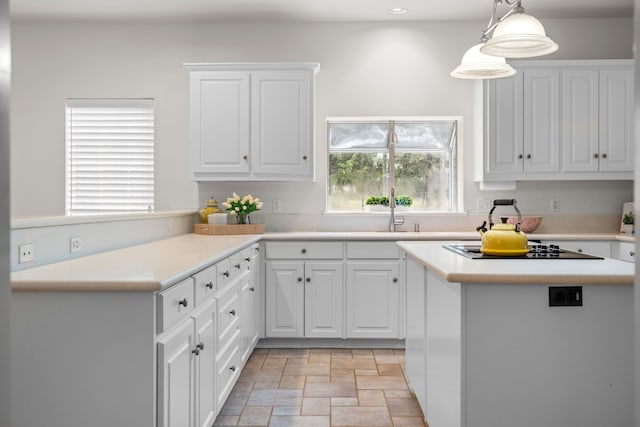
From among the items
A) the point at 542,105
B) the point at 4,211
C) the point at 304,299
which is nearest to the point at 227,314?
the point at 304,299

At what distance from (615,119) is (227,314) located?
3629mm

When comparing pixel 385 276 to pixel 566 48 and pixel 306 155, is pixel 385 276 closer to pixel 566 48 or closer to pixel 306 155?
pixel 306 155

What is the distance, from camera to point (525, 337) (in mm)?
1864

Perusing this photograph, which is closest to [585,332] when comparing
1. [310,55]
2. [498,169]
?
[498,169]

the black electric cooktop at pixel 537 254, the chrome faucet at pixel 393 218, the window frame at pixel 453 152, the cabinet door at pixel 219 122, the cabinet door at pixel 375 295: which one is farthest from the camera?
the window frame at pixel 453 152

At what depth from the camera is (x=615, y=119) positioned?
169 inches

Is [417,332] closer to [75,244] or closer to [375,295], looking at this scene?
[375,295]

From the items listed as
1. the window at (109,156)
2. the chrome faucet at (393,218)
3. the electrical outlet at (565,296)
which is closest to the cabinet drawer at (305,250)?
the chrome faucet at (393,218)

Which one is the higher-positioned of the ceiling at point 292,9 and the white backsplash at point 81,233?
the ceiling at point 292,9

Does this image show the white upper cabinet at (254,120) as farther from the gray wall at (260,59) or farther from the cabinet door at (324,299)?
the cabinet door at (324,299)

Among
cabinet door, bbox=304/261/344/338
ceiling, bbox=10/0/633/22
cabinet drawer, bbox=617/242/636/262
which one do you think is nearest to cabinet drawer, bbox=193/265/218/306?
cabinet door, bbox=304/261/344/338

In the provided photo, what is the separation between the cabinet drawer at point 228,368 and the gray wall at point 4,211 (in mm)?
2330

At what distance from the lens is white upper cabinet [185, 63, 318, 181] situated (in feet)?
14.1

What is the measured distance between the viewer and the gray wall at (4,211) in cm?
32
